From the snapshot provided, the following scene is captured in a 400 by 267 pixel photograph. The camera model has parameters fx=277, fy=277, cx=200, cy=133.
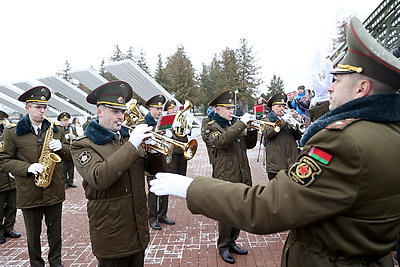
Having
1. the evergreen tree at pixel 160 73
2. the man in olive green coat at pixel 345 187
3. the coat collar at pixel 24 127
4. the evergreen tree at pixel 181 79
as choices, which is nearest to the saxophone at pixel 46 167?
the coat collar at pixel 24 127

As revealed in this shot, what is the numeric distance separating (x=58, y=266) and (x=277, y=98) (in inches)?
205

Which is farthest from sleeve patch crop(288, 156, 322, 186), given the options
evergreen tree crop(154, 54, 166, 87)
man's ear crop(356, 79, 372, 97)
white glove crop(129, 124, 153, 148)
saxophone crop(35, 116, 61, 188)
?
evergreen tree crop(154, 54, 166, 87)

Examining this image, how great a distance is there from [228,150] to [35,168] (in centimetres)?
288

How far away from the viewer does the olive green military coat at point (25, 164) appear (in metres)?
4.02

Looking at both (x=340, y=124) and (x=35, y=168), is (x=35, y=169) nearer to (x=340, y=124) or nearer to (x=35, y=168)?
(x=35, y=168)

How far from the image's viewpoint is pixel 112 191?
9.30 feet

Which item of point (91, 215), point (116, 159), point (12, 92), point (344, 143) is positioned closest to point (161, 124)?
point (116, 159)

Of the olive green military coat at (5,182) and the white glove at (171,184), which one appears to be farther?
the olive green military coat at (5,182)

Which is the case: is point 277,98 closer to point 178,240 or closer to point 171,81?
point 178,240

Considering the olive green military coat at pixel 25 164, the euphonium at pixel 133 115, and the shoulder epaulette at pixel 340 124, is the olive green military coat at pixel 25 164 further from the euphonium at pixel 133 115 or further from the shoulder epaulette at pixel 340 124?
the shoulder epaulette at pixel 340 124

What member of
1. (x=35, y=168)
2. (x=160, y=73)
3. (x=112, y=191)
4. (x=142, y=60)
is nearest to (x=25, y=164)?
(x=35, y=168)

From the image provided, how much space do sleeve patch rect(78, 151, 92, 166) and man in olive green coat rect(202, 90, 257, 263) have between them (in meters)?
2.21

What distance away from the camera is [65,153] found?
4.48 metres

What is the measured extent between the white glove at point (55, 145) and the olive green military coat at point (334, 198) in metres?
3.41
